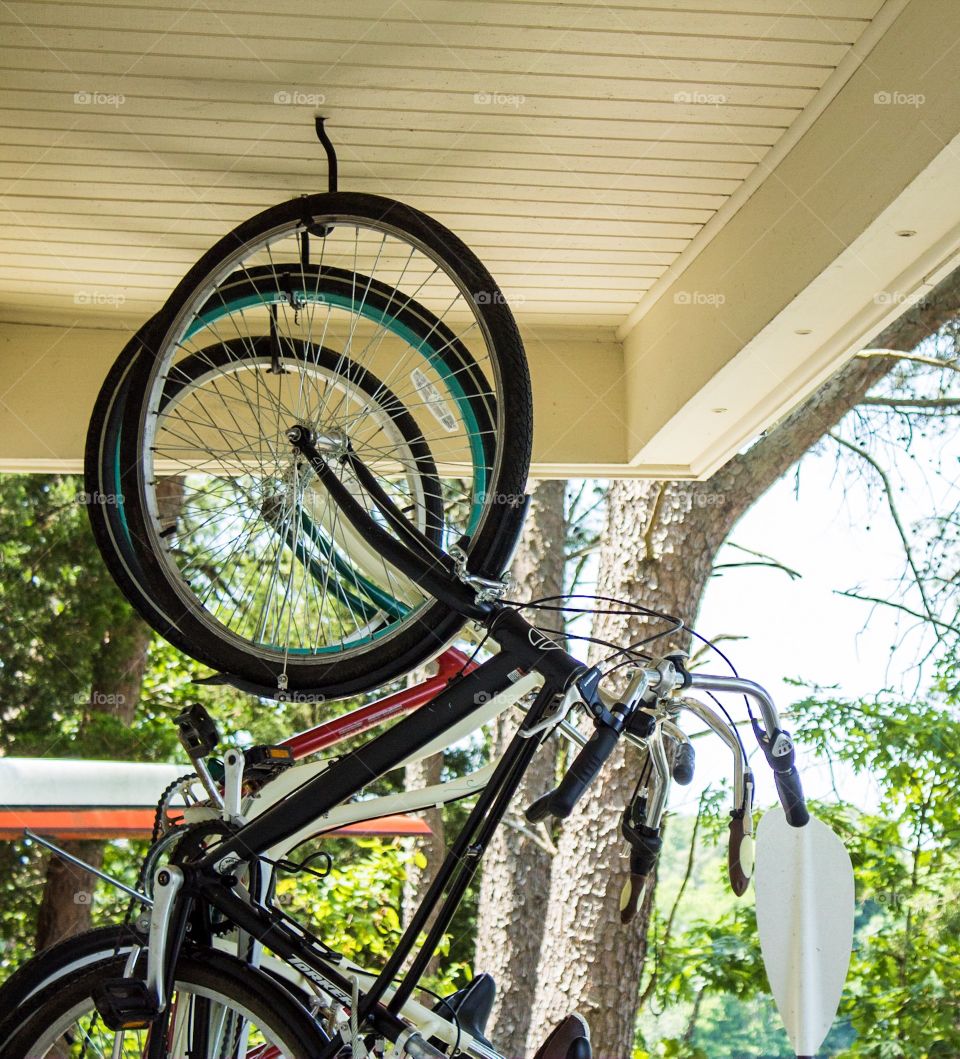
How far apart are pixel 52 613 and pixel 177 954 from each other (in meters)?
6.36

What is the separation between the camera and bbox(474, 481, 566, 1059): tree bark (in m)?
6.27

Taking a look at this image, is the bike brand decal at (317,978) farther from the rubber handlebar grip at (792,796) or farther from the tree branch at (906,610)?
the tree branch at (906,610)

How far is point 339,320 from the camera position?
3340mm

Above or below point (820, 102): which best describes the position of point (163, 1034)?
below

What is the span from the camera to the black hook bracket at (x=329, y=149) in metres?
2.28

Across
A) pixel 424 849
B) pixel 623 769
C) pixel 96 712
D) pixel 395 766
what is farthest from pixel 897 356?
pixel 96 712

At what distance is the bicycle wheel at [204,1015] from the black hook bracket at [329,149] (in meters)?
1.39

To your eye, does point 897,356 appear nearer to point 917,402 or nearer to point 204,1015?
point 917,402

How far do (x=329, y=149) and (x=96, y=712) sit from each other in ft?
19.2

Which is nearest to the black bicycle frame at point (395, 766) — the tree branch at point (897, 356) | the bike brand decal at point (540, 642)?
the bike brand decal at point (540, 642)

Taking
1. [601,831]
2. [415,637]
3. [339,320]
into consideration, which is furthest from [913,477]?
[415,637]

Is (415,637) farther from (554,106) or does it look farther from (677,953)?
(677,953)

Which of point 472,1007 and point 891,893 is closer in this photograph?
point 472,1007

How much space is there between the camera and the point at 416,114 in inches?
89.9
